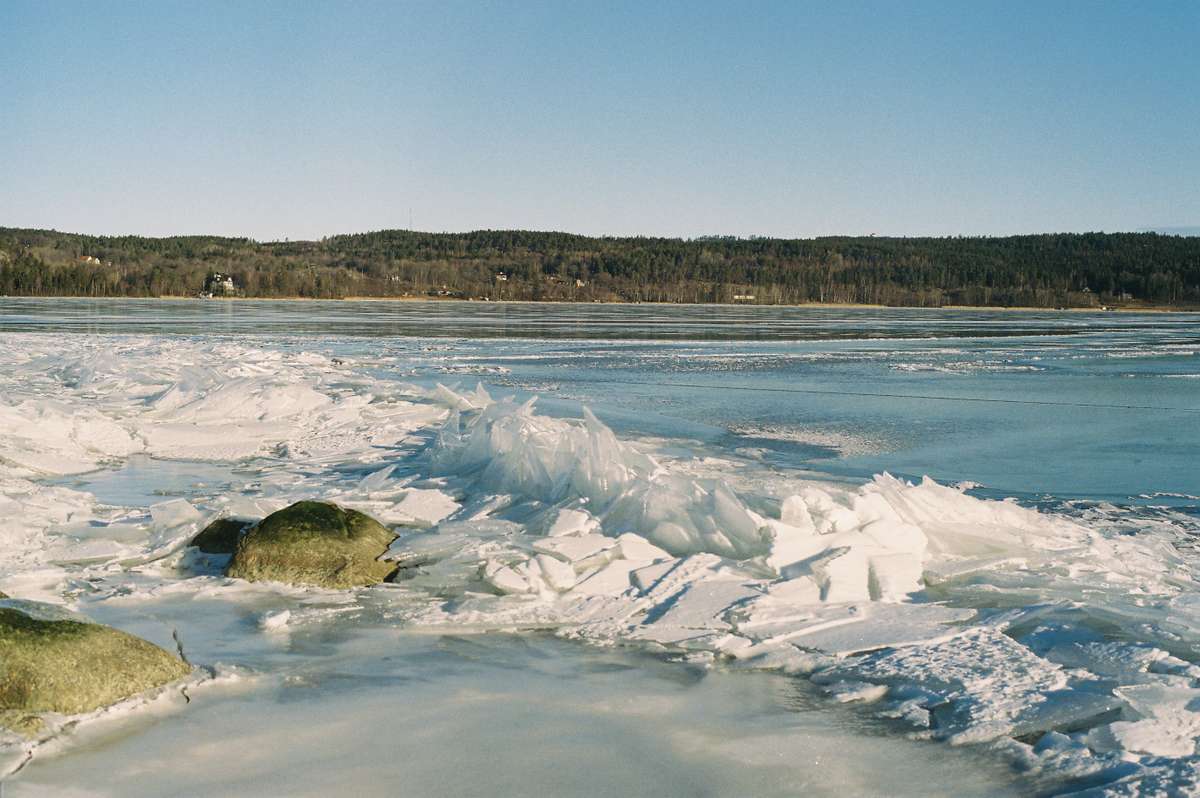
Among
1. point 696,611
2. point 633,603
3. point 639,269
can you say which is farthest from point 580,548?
A: point 639,269

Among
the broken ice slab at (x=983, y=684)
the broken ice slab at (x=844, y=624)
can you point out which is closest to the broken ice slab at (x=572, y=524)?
the broken ice slab at (x=844, y=624)

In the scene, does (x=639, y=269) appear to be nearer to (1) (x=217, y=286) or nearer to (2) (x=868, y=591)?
(1) (x=217, y=286)

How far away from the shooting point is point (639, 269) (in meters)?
154

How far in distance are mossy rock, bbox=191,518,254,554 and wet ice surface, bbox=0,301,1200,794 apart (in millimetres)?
120

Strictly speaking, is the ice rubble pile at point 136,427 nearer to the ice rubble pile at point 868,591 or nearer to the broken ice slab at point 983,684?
the ice rubble pile at point 868,591

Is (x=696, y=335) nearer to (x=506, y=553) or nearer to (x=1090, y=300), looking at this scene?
(x=506, y=553)

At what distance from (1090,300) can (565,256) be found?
7670 cm

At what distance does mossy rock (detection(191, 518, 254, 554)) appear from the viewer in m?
6.03

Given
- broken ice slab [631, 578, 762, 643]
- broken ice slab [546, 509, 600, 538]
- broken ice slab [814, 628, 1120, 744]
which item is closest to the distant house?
broken ice slab [546, 509, 600, 538]

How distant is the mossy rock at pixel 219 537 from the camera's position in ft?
19.8

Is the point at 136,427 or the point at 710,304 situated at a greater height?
the point at 710,304

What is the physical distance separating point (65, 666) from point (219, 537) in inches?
96.5

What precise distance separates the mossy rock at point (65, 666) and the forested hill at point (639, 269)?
348ft

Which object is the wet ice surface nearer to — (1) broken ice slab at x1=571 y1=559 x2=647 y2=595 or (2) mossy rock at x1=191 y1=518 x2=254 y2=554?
(1) broken ice slab at x1=571 y1=559 x2=647 y2=595
